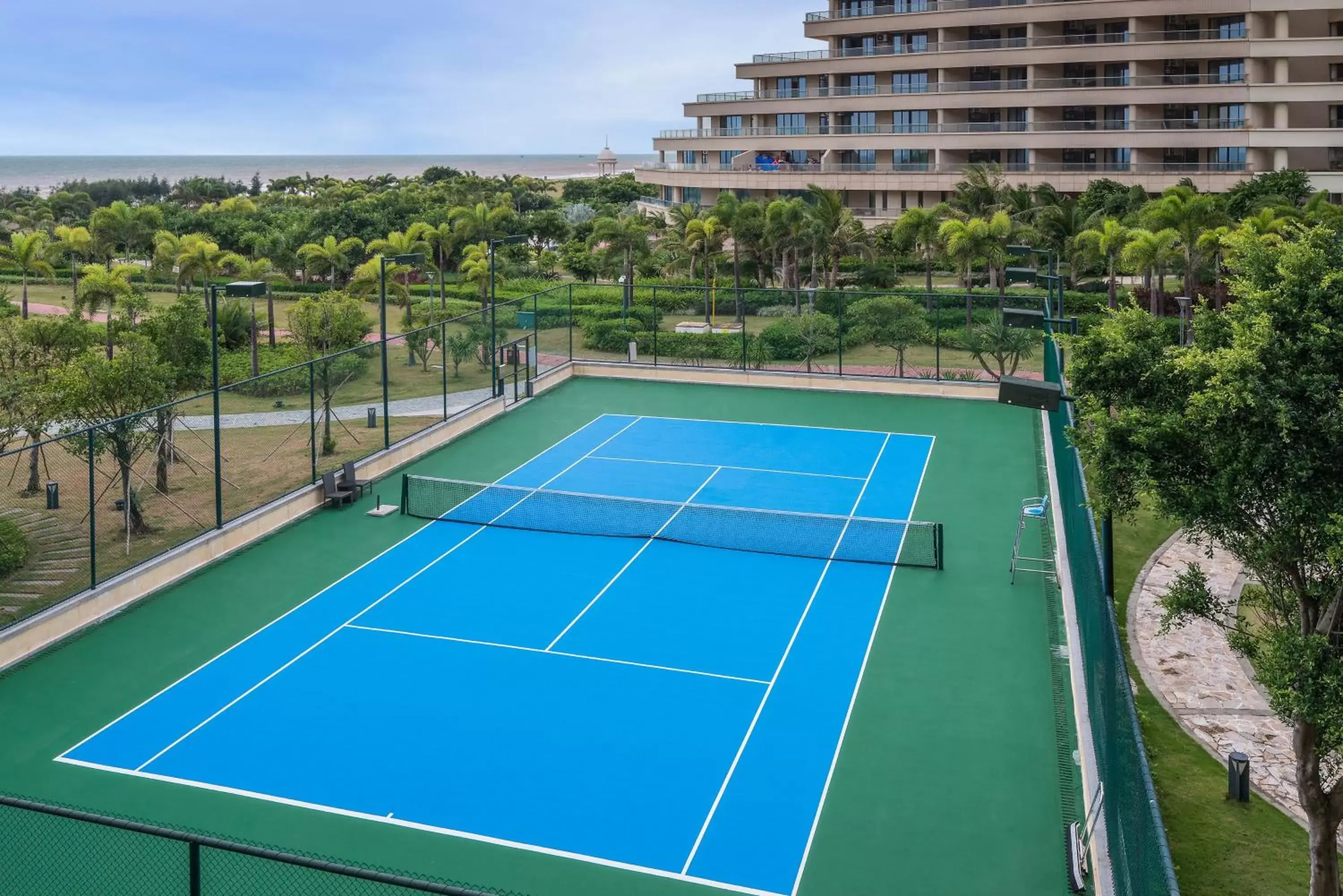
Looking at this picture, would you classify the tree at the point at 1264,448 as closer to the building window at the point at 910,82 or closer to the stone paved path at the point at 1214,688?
the stone paved path at the point at 1214,688

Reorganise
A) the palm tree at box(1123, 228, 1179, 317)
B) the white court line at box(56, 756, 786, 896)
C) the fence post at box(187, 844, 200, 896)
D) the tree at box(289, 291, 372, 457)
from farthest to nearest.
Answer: the palm tree at box(1123, 228, 1179, 317), the tree at box(289, 291, 372, 457), the white court line at box(56, 756, 786, 896), the fence post at box(187, 844, 200, 896)

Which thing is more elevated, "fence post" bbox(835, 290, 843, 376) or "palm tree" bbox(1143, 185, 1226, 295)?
"palm tree" bbox(1143, 185, 1226, 295)

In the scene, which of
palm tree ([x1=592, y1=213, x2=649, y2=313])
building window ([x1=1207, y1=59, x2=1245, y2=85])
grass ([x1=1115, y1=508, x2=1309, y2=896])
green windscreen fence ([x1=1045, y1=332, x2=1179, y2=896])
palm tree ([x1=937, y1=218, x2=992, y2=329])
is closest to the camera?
green windscreen fence ([x1=1045, y1=332, x2=1179, y2=896])

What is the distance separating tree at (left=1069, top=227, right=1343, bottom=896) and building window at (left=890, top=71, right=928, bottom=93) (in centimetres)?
7418

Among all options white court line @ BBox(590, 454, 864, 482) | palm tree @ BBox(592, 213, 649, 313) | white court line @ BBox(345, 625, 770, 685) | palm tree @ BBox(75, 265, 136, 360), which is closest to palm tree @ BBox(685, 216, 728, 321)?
palm tree @ BBox(592, 213, 649, 313)

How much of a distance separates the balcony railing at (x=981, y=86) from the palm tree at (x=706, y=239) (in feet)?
105

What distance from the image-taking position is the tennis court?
40.4 ft

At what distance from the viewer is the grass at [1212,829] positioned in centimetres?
1222

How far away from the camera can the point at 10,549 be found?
694 inches

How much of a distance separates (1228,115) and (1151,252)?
38027mm

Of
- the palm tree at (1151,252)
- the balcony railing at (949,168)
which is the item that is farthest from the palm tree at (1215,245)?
the balcony railing at (949,168)

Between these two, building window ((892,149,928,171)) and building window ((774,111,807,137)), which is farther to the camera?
building window ((774,111,807,137))

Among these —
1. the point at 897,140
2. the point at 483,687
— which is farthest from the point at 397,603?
the point at 897,140

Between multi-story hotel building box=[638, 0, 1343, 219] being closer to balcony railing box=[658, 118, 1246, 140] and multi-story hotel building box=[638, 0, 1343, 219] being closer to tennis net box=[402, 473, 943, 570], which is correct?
balcony railing box=[658, 118, 1246, 140]
